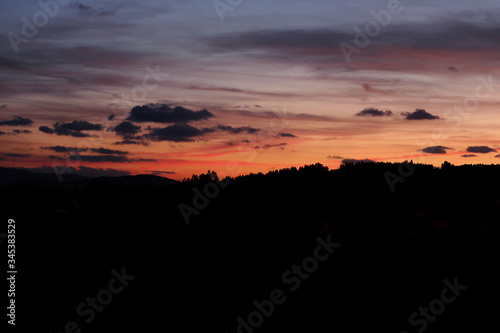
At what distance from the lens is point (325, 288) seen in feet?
78.4

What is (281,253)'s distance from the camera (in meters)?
28.5

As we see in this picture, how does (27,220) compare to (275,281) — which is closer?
(275,281)

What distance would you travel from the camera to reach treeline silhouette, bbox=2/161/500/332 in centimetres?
2189

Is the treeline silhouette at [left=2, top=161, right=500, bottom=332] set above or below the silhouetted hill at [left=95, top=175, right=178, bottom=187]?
below

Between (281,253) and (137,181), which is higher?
(137,181)

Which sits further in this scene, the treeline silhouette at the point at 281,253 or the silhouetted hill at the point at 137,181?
the silhouetted hill at the point at 137,181

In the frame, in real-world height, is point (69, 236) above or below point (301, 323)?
above

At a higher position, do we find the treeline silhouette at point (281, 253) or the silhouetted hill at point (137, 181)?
the silhouetted hill at point (137, 181)

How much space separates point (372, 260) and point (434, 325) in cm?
615

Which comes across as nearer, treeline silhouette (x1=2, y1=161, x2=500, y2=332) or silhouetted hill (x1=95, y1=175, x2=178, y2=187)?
treeline silhouette (x1=2, y1=161, x2=500, y2=332)

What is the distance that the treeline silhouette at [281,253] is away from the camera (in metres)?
21.9

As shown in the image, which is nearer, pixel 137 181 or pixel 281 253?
pixel 281 253

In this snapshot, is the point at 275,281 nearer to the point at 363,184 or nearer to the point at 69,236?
the point at 69,236

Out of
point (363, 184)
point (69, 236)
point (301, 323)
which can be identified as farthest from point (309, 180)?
point (301, 323)
